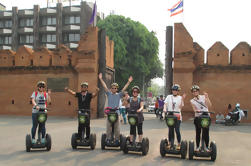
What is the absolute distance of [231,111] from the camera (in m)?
16.0

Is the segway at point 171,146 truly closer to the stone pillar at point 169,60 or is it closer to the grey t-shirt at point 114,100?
the grey t-shirt at point 114,100

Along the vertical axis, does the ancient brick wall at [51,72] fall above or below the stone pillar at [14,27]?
below

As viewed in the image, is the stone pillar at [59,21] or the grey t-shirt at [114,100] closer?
the grey t-shirt at [114,100]

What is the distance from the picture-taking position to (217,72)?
1658cm

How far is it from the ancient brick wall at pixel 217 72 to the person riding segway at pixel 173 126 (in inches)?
363

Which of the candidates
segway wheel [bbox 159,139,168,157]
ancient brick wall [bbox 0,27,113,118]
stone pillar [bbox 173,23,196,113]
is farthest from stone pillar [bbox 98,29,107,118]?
segway wheel [bbox 159,139,168,157]

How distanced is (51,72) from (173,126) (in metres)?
13.1

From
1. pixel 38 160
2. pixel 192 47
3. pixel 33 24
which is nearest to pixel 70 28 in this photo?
pixel 33 24

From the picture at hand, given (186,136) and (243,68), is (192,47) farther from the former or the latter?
(186,136)

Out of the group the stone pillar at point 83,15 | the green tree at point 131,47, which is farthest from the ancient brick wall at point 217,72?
the stone pillar at point 83,15

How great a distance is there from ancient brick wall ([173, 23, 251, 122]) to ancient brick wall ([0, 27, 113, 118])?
521 cm

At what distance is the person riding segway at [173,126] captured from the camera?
22.9ft

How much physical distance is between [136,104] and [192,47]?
1029 centimetres

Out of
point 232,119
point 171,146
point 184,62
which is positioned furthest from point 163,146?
point 184,62
